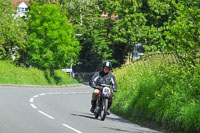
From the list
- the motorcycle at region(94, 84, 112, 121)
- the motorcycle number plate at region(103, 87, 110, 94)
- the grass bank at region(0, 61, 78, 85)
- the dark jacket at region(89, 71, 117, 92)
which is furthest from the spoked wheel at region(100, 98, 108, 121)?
the grass bank at region(0, 61, 78, 85)

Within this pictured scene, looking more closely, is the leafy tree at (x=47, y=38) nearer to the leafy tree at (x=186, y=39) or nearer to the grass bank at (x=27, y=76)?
the grass bank at (x=27, y=76)

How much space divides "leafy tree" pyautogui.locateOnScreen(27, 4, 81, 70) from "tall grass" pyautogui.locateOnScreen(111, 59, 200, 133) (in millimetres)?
29418

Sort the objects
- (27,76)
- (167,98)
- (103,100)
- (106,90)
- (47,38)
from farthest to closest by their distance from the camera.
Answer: (47,38)
(27,76)
(103,100)
(106,90)
(167,98)

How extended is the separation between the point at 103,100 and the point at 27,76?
97.4 ft

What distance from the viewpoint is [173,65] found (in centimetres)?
1533

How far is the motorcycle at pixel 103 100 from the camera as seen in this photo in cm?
1435

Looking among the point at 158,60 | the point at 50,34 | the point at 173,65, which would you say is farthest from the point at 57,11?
the point at 173,65

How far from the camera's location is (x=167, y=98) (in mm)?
13562

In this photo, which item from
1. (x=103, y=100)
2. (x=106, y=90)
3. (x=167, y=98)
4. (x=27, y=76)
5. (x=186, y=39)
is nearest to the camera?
(x=167, y=98)

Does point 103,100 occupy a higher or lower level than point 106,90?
lower

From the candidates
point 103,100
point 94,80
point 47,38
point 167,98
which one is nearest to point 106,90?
point 103,100

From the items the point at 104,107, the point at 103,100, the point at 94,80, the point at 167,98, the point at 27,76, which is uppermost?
the point at 94,80

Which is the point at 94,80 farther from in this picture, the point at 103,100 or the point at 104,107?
the point at 104,107

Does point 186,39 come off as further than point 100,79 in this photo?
Yes
